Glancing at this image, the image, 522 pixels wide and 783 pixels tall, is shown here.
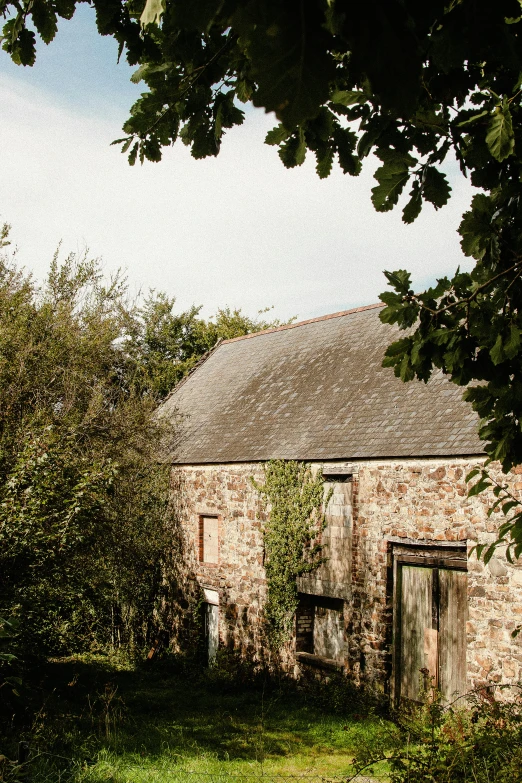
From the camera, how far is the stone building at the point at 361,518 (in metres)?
10.1

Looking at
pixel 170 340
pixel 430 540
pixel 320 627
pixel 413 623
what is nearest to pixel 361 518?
pixel 430 540

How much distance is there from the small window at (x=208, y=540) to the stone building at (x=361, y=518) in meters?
0.04

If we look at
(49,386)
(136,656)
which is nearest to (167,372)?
(136,656)

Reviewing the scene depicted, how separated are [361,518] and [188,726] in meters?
4.28

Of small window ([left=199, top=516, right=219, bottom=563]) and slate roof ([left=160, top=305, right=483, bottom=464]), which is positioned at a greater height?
slate roof ([left=160, top=305, right=483, bottom=464])

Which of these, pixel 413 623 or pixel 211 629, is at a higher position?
pixel 413 623

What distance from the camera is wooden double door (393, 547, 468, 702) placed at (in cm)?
1017

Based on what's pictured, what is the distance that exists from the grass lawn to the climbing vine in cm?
140

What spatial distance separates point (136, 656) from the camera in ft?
51.8

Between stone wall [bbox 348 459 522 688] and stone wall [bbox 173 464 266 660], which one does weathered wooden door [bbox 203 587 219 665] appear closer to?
stone wall [bbox 173 464 266 660]

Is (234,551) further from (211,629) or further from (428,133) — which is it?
(428,133)

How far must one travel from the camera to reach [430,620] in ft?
34.7

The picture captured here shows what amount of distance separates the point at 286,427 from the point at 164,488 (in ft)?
13.3

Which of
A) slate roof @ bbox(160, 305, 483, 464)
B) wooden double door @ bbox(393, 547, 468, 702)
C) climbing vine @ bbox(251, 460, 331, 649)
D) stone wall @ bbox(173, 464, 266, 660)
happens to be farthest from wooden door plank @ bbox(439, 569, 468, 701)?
stone wall @ bbox(173, 464, 266, 660)
